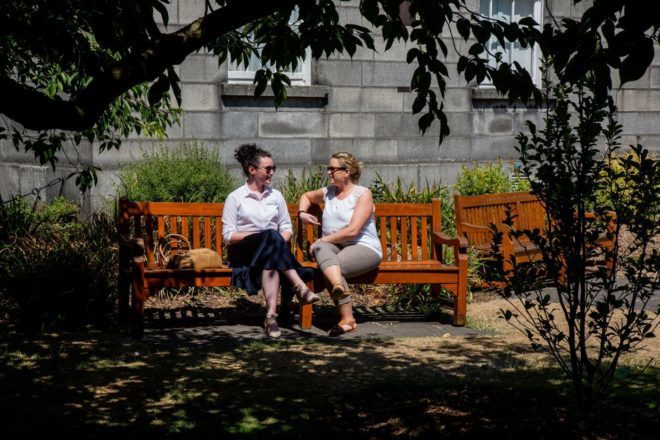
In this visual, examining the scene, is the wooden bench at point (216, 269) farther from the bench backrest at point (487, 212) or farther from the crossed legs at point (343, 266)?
the bench backrest at point (487, 212)

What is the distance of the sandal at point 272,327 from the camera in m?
7.38

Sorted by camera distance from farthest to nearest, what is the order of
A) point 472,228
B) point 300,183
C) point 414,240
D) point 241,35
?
point 300,183 < point 472,228 < point 414,240 < point 241,35

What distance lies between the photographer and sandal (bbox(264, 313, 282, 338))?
7375mm

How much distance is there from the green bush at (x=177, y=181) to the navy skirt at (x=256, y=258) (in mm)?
2245

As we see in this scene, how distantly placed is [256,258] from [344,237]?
0.79 meters

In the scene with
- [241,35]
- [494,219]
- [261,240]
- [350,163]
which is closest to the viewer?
[241,35]

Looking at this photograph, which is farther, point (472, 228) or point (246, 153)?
point (472, 228)

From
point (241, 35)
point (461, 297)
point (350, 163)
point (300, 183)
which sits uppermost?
point (241, 35)

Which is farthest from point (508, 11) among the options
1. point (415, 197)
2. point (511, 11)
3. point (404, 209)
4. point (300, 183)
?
point (404, 209)

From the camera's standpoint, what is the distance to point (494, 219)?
10352 millimetres

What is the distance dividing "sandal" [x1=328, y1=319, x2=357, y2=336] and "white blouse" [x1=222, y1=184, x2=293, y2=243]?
3.17 ft

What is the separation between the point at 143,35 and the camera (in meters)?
4.30

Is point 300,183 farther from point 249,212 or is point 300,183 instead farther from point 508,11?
point 508,11

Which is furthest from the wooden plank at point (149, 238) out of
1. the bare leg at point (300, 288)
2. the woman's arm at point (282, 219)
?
the bare leg at point (300, 288)
